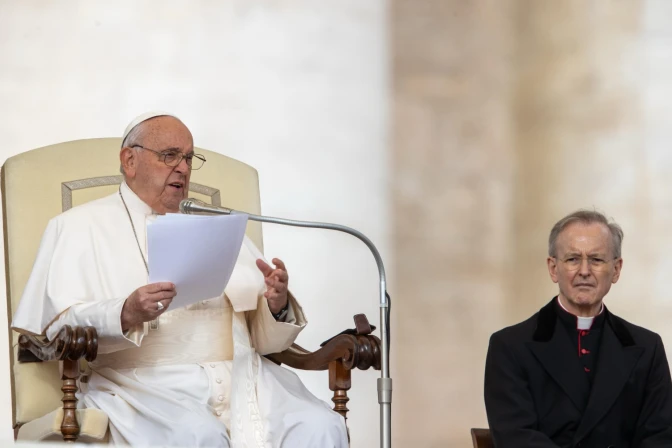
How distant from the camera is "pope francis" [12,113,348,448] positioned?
375 cm

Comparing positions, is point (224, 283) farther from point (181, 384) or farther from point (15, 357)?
point (15, 357)

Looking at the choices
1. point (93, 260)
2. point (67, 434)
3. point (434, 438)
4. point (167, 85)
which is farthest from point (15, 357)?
point (434, 438)

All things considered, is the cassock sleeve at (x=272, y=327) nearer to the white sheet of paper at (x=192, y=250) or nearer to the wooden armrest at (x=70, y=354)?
the white sheet of paper at (x=192, y=250)

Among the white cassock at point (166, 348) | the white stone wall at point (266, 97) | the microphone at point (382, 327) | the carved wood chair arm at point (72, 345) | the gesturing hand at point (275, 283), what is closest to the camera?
the microphone at point (382, 327)

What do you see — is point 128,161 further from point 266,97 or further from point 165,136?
point 266,97

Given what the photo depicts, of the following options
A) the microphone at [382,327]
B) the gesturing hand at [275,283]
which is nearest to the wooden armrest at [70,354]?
the microphone at [382,327]

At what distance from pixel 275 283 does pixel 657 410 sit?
1.37 meters

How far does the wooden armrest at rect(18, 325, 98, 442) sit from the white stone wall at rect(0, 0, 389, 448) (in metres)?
1.99

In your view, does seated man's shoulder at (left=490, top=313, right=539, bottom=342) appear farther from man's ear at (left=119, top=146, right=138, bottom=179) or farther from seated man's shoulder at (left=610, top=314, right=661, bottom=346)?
man's ear at (left=119, top=146, right=138, bottom=179)

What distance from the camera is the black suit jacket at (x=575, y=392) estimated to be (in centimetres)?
373

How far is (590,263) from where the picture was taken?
3.91m

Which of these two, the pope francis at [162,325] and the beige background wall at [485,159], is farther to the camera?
the beige background wall at [485,159]

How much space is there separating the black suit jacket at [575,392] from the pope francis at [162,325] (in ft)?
1.92

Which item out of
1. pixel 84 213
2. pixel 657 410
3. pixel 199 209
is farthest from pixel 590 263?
pixel 84 213
